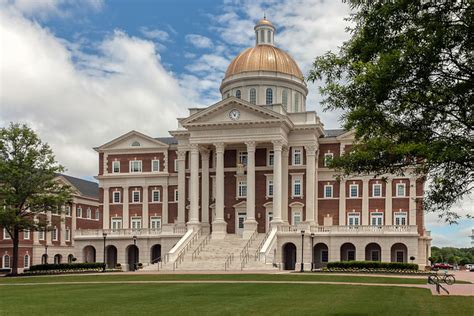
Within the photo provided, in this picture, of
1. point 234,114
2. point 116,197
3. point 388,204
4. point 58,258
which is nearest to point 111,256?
point 116,197

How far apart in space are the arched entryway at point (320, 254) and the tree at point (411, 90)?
48904 millimetres

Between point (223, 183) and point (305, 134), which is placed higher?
point (305, 134)

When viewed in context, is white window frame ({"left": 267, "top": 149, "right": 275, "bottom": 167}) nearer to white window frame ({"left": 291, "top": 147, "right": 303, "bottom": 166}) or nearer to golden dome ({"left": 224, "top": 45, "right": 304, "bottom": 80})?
white window frame ({"left": 291, "top": 147, "right": 303, "bottom": 166})

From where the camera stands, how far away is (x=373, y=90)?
21.8 meters

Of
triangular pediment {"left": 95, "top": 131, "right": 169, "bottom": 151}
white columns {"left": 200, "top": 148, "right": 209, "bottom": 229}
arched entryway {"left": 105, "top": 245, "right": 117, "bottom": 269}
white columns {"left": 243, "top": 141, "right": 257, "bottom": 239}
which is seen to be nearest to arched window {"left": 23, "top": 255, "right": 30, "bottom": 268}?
arched entryway {"left": 105, "top": 245, "right": 117, "bottom": 269}

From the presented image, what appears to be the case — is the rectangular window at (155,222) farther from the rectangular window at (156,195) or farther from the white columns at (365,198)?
the white columns at (365,198)

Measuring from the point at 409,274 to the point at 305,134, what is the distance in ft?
74.8

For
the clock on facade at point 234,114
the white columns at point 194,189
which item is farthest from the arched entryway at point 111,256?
the clock on facade at point 234,114

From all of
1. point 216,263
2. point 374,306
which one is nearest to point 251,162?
point 216,263

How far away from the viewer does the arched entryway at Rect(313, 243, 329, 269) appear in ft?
239

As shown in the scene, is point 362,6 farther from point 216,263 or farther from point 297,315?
point 216,263

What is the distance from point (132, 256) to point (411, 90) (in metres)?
60.9

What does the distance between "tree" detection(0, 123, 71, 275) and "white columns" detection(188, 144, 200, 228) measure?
12.7m

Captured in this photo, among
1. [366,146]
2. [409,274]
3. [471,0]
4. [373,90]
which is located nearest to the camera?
[471,0]
